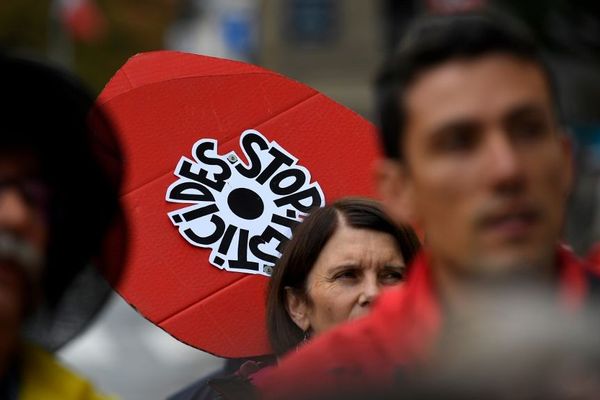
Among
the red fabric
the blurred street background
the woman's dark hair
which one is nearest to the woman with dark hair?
the woman's dark hair

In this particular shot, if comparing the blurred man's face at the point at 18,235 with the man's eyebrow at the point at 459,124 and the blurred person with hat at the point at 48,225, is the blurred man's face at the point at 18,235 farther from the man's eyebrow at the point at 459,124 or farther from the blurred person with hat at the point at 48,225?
the man's eyebrow at the point at 459,124

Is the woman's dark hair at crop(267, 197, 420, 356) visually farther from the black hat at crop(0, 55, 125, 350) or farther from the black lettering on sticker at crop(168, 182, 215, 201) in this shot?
the black hat at crop(0, 55, 125, 350)

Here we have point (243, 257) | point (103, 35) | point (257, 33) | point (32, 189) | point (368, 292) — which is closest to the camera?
point (32, 189)

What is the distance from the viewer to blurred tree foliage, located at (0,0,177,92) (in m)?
33.4

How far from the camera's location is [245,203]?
10.3ft

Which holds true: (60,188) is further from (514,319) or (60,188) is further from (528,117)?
(514,319)

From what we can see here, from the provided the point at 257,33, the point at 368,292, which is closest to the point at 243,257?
the point at 368,292

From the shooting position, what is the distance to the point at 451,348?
1337 millimetres

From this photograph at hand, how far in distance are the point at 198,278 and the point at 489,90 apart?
157 cm

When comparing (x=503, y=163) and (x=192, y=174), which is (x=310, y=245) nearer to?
(x=192, y=174)

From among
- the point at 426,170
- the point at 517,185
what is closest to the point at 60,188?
the point at 426,170

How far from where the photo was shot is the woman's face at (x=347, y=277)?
2.99 m

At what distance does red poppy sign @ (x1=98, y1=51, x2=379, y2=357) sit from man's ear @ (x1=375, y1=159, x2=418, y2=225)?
129 cm

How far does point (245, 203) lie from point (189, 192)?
12 centimetres
